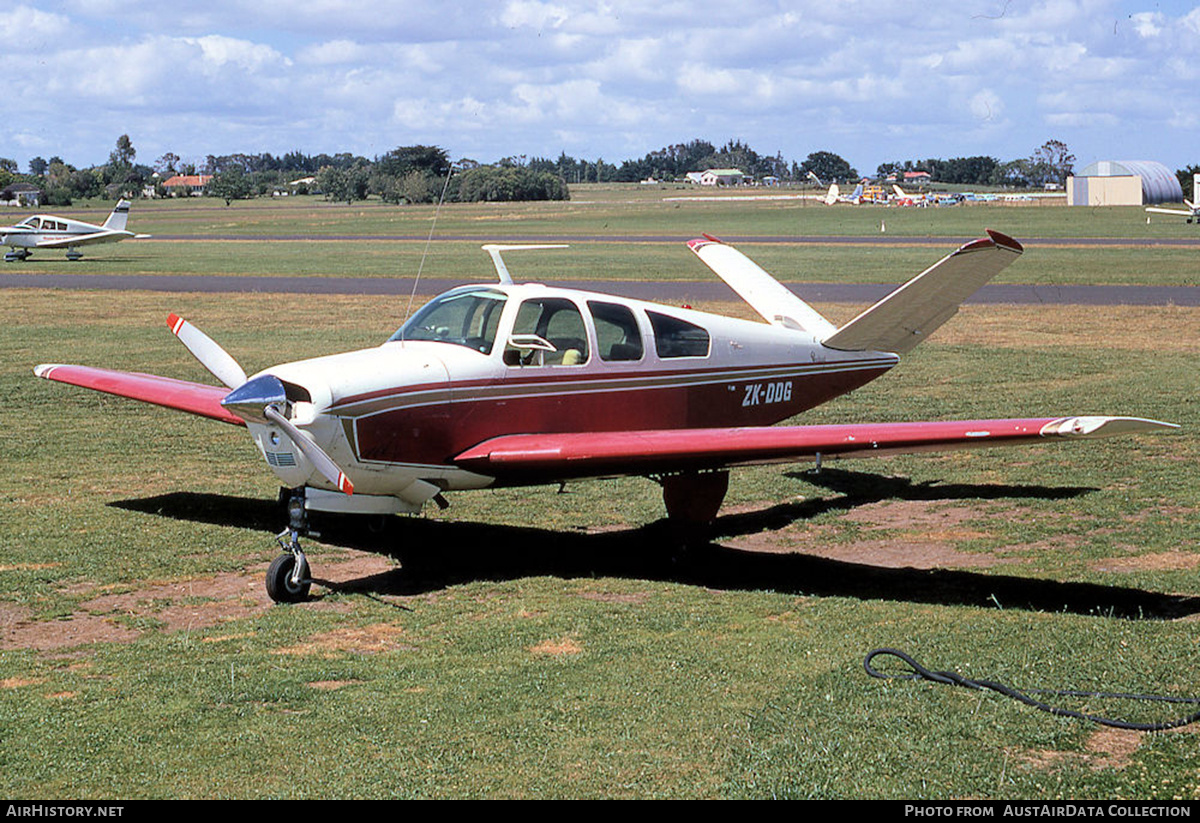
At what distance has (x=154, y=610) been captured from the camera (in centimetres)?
973

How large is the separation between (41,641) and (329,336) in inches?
728

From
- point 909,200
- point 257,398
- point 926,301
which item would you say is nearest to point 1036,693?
point 257,398

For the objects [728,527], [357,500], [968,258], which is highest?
[968,258]

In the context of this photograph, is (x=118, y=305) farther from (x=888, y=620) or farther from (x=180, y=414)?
(x=888, y=620)

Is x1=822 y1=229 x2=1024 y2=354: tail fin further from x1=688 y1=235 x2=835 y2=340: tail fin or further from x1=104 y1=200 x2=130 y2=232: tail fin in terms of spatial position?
x1=104 y1=200 x2=130 y2=232: tail fin

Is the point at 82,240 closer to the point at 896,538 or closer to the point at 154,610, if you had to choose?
the point at 154,610

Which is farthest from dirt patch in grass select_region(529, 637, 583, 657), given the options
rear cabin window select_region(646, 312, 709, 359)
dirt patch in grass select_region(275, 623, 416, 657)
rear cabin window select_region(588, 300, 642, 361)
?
rear cabin window select_region(646, 312, 709, 359)

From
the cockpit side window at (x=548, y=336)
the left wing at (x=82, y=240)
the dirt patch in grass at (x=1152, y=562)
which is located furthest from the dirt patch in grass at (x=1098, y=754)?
the left wing at (x=82, y=240)

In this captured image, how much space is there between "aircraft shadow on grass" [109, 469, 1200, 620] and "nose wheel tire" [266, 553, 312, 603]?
0.56 metres

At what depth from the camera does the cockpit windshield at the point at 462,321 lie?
10930 mm

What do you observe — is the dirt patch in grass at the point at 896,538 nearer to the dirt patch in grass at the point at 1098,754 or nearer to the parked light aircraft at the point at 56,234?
the dirt patch in grass at the point at 1098,754

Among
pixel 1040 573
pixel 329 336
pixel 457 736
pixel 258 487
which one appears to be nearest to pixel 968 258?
pixel 1040 573

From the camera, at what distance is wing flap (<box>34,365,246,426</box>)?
13.0 metres

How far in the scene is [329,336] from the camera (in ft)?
88.7
